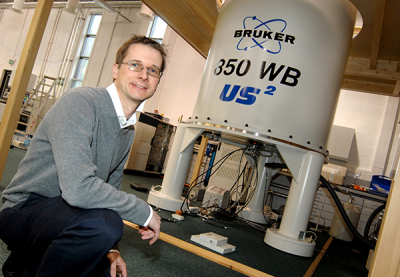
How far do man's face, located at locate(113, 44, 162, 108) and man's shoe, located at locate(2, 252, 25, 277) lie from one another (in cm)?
62

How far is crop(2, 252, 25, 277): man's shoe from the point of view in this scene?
910 mm

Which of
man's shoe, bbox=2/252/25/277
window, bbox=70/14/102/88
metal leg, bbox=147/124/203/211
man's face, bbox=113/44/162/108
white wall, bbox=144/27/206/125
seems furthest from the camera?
window, bbox=70/14/102/88

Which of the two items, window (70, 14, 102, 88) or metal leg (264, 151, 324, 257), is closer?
metal leg (264, 151, 324, 257)

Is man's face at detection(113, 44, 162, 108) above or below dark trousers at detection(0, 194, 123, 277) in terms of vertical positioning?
above

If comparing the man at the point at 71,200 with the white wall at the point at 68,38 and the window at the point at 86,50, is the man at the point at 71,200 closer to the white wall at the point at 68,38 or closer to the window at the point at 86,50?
the white wall at the point at 68,38

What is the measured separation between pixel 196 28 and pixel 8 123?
2.70 metres

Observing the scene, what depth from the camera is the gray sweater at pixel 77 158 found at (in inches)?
30.6

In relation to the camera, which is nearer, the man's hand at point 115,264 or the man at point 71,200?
the man at point 71,200

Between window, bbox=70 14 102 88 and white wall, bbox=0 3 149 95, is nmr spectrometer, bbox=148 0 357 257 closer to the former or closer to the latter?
white wall, bbox=0 3 149 95

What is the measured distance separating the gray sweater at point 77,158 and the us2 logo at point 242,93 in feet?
4.41

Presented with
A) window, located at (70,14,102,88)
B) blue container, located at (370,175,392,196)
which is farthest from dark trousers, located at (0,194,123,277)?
window, located at (70,14,102,88)

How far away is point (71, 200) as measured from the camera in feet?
2.53

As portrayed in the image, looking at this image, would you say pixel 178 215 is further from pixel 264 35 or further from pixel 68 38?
pixel 68 38

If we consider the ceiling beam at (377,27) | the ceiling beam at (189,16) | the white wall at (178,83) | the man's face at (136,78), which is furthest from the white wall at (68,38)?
the man's face at (136,78)
